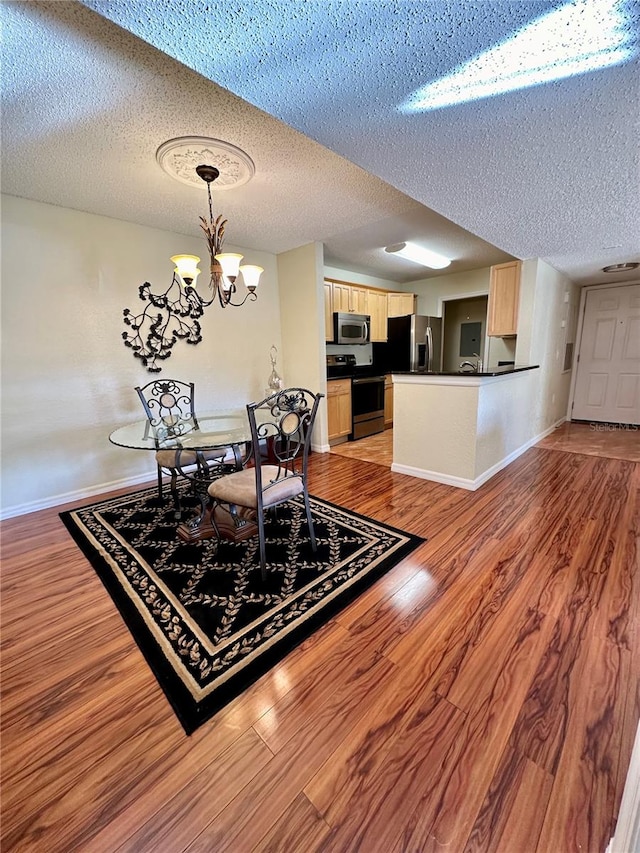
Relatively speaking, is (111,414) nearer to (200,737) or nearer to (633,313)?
(200,737)

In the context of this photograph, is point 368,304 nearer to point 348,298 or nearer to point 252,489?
point 348,298

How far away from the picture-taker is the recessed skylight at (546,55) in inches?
39.9

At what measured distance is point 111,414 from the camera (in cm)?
322

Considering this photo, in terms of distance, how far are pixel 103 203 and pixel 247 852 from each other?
3.72m

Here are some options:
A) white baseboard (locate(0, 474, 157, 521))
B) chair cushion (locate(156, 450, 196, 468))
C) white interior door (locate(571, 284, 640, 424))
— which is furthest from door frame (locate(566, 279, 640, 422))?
white baseboard (locate(0, 474, 157, 521))

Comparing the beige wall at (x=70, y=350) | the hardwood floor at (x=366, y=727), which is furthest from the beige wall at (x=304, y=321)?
the hardwood floor at (x=366, y=727)

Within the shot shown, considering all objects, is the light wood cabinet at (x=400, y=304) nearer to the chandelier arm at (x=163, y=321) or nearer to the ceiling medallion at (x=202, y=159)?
the chandelier arm at (x=163, y=321)

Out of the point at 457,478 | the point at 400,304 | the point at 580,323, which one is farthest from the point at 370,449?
the point at 580,323

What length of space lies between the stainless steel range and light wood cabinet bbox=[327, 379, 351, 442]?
7 centimetres

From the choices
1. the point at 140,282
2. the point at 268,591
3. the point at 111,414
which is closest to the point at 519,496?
the point at 268,591

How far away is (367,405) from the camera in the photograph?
16.2 feet

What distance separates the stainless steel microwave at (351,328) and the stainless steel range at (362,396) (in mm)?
352

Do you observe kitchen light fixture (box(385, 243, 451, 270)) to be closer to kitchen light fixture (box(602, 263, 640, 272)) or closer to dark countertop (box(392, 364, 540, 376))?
dark countertop (box(392, 364, 540, 376))

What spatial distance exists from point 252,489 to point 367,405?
3215mm
